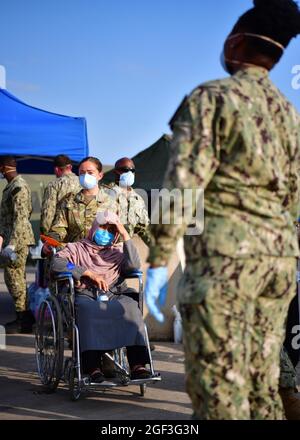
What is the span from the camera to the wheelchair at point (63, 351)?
212 inches

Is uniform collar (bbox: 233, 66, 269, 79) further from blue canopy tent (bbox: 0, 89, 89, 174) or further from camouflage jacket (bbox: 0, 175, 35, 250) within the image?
blue canopy tent (bbox: 0, 89, 89, 174)

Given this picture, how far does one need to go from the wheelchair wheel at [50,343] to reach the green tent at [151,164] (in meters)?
10.4

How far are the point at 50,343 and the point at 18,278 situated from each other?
316 centimetres

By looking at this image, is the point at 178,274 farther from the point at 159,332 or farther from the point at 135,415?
the point at 135,415

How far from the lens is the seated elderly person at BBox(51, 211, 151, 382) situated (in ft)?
17.8

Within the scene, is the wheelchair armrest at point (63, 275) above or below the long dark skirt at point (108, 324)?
above

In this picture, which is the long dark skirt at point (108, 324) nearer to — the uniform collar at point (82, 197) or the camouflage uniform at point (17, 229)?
the uniform collar at point (82, 197)

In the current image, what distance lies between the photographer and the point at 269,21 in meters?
3.28

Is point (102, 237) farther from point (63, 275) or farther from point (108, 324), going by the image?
point (108, 324)

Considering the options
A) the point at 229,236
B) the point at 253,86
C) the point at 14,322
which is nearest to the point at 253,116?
the point at 253,86

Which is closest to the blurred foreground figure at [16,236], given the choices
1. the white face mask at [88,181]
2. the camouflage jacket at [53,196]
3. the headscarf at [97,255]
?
the camouflage jacket at [53,196]

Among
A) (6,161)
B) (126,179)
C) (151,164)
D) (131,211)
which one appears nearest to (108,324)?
(131,211)

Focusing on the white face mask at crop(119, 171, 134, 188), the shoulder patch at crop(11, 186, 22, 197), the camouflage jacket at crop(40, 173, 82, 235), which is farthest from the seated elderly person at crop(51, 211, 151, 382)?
the shoulder patch at crop(11, 186, 22, 197)

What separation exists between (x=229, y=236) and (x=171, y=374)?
A: 358 cm
